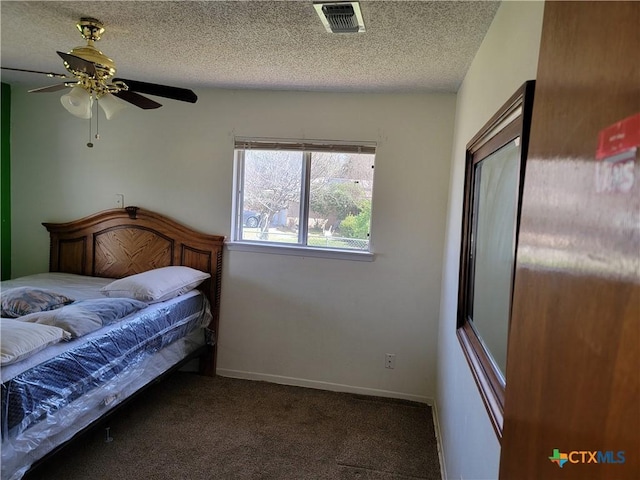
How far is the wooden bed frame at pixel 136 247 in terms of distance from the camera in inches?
129

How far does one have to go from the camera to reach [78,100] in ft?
6.70

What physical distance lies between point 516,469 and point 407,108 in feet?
8.52

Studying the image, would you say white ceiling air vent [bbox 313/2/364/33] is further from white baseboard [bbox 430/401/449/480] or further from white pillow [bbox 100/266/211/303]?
white baseboard [bbox 430/401/449/480]

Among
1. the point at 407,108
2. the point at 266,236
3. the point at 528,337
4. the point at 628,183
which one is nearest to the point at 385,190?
the point at 407,108

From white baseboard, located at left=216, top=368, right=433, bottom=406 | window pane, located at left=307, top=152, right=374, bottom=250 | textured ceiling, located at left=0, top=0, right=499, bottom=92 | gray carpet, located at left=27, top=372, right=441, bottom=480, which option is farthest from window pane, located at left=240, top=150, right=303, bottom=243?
gray carpet, located at left=27, top=372, right=441, bottom=480

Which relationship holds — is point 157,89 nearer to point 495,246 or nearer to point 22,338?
point 22,338

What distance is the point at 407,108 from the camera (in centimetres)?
298

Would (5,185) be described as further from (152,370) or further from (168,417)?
(168,417)

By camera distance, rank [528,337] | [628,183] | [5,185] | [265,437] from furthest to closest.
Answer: [5,185] → [265,437] → [528,337] → [628,183]

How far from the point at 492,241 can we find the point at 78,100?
2.00 metres

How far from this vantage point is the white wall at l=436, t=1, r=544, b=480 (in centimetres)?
126

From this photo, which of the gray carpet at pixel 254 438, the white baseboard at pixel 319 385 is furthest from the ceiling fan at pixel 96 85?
the white baseboard at pixel 319 385

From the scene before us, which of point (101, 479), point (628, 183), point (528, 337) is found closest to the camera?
point (628, 183)

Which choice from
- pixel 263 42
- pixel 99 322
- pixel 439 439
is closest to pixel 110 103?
→ pixel 263 42
